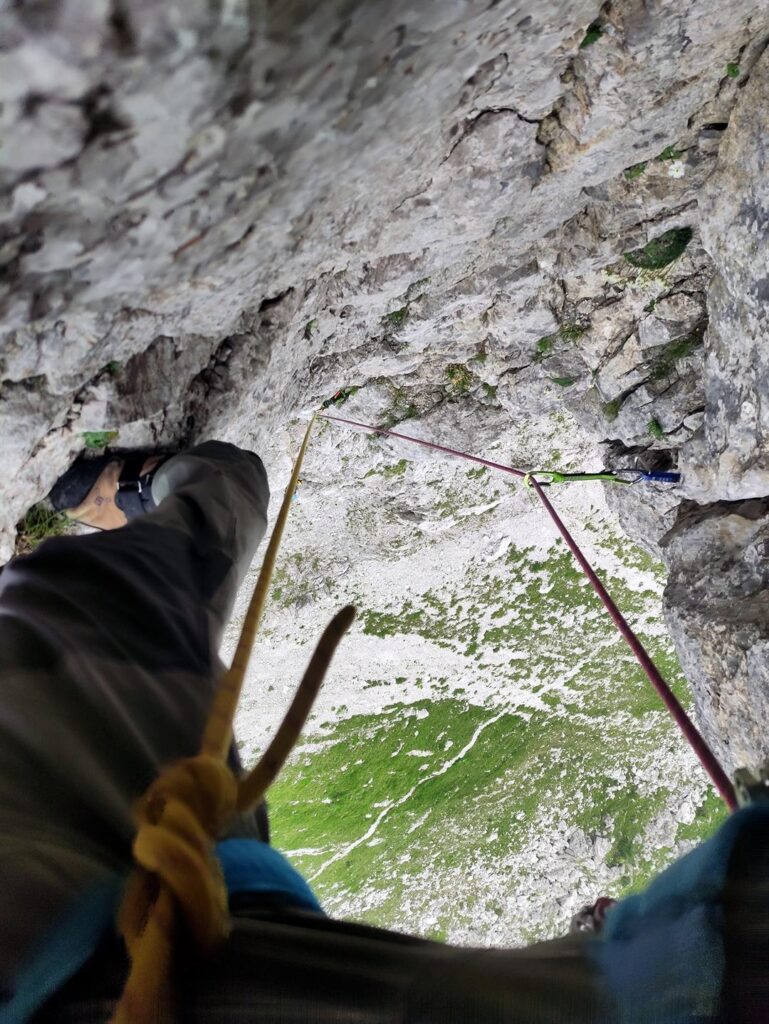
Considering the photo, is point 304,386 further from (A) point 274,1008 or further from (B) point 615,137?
(A) point 274,1008

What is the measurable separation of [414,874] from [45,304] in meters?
20.9

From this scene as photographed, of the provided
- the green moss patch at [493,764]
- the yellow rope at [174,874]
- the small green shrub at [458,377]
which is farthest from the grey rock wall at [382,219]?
the green moss patch at [493,764]

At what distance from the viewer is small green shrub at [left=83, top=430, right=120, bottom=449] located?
3576mm

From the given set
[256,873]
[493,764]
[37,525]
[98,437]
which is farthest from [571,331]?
[493,764]

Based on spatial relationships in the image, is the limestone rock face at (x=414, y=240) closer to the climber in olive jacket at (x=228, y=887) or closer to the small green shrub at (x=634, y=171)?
the small green shrub at (x=634, y=171)

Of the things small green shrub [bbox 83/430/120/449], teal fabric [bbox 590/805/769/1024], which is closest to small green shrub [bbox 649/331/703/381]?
small green shrub [bbox 83/430/120/449]

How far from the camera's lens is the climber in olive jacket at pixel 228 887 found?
80cm

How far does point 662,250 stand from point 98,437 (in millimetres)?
5229

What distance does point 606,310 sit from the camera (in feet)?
21.5

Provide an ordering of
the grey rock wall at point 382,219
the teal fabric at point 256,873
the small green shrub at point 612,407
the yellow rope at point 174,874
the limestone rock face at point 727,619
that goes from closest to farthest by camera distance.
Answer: the yellow rope at point 174,874, the teal fabric at point 256,873, the grey rock wall at point 382,219, the limestone rock face at point 727,619, the small green shrub at point 612,407

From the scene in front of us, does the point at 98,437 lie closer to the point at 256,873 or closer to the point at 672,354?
the point at 256,873

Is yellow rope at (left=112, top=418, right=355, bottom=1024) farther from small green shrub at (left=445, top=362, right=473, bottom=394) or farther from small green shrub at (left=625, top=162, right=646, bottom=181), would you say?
small green shrub at (left=445, top=362, right=473, bottom=394)

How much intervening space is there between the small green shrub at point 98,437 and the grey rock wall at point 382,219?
0.10m

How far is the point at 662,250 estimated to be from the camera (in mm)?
5750
